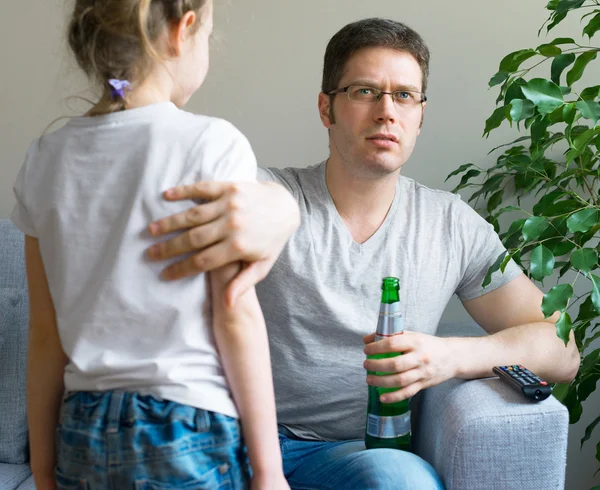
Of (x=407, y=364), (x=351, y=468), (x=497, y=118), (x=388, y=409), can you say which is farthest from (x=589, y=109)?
(x=351, y=468)

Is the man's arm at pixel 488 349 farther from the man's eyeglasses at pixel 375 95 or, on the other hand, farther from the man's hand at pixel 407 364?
the man's eyeglasses at pixel 375 95

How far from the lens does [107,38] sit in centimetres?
89

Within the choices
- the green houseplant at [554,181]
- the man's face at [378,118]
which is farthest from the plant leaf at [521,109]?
the man's face at [378,118]

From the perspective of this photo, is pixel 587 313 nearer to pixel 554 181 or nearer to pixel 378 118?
pixel 554 181

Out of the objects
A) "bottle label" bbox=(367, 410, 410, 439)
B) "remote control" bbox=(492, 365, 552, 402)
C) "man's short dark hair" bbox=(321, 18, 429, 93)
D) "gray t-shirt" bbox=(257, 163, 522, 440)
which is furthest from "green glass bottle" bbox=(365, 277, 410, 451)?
"man's short dark hair" bbox=(321, 18, 429, 93)

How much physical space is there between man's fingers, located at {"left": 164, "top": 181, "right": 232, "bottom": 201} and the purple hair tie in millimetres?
144

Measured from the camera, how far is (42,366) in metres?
1.02

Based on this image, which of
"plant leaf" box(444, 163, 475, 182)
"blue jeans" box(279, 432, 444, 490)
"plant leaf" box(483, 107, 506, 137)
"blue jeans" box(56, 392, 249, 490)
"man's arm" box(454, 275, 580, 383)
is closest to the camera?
"blue jeans" box(56, 392, 249, 490)

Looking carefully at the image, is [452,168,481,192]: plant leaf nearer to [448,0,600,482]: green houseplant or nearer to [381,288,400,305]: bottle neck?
[448,0,600,482]: green houseplant

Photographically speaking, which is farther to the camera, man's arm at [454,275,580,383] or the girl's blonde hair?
man's arm at [454,275,580,383]

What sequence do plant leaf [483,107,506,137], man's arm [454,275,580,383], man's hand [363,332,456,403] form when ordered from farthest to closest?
plant leaf [483,107,506,137] → man's arm [454,275,580,383] → man's hand [363,332,456,403]

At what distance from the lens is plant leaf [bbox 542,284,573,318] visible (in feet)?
4.67

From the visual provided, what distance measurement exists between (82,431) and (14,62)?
5.61 ft

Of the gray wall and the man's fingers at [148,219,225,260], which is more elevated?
the gray wall
